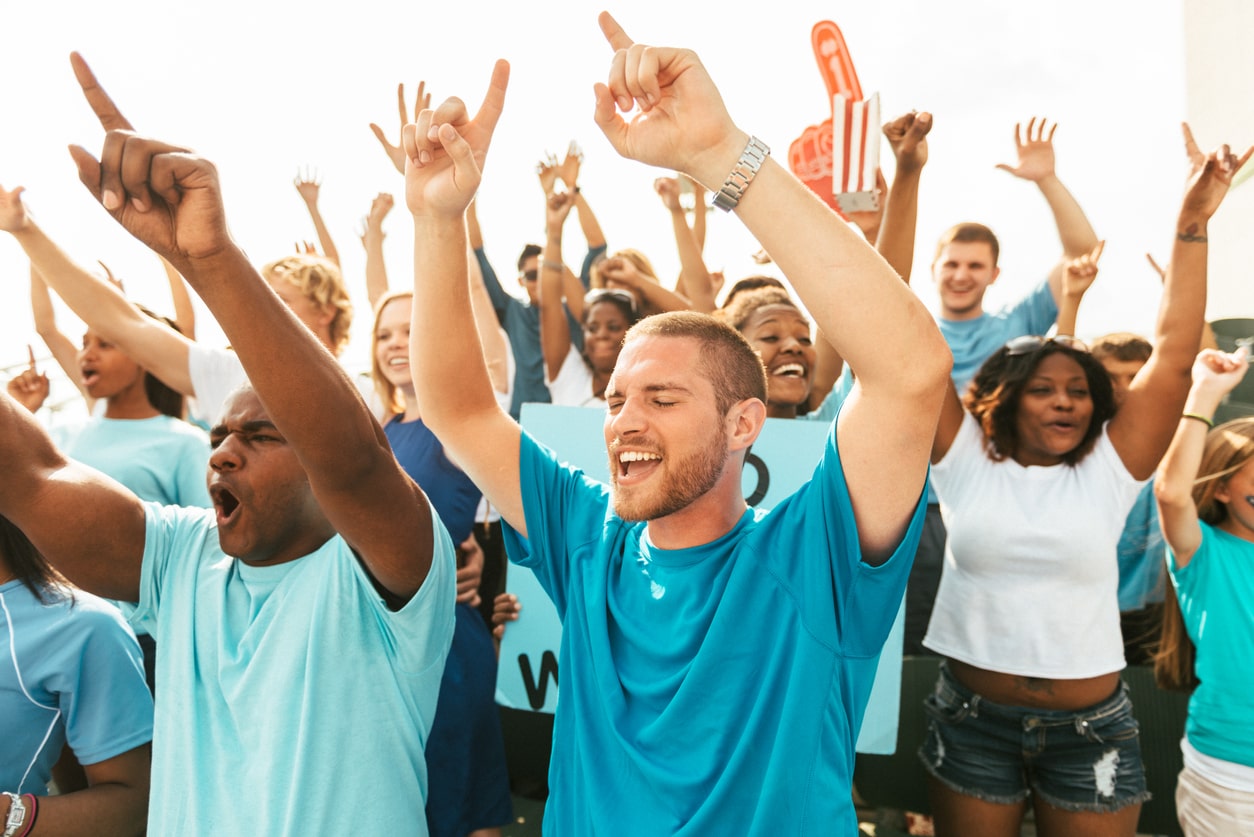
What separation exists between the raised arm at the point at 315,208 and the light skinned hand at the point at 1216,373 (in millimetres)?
3956

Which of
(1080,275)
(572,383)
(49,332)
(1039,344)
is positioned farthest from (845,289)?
(49,332)

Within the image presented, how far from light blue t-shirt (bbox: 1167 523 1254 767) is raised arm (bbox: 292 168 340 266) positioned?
13.5 feet

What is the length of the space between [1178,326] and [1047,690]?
1018mm

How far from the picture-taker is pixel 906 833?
138 inches

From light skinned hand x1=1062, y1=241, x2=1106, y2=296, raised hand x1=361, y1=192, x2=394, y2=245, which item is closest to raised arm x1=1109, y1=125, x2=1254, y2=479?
light skinned hand x1=1062, y1=241, x2=1106, y2=296

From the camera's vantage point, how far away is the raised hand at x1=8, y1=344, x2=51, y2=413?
484 cm

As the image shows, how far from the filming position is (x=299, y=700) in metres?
1.69

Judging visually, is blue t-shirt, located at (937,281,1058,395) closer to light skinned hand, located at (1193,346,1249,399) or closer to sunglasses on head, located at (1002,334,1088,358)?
sunglasses on head, located at (1002,334,1088,358)

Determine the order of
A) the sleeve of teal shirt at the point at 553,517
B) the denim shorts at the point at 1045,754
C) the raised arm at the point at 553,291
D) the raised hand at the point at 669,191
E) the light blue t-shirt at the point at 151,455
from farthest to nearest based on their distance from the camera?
the raised hand at the point at 669,191, the raised arm at the point at 553,291, the light blue t-shirt at the point at 151,455, the denim shorts at the point at 1045,754, the sleeve of teal shirt at the point at 553,517

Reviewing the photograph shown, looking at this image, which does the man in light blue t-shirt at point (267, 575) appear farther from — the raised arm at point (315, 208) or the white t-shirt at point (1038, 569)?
the raised arm at point (315, 208)

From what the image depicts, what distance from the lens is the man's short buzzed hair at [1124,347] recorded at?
149 inches

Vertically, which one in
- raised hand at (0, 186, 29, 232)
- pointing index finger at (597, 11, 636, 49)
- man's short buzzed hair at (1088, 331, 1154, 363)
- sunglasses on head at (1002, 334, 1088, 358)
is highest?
pointing index finger at (597, 11, 636, 49)

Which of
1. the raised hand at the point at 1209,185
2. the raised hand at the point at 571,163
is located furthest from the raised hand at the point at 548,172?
the raised hand at the point at 1209,185

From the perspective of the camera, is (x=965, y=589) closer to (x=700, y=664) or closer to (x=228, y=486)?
(x=700, y=664)
